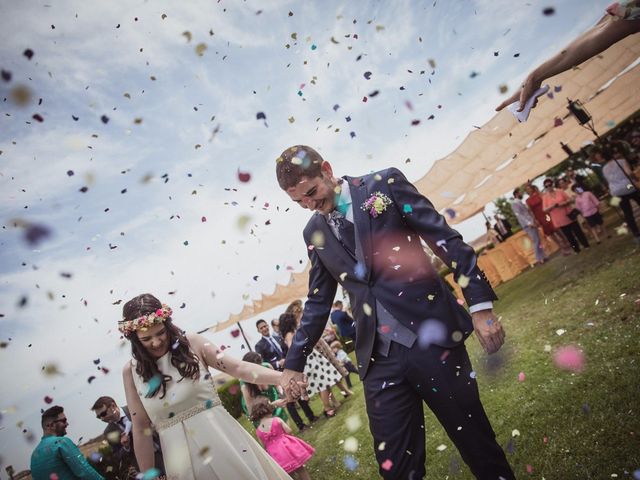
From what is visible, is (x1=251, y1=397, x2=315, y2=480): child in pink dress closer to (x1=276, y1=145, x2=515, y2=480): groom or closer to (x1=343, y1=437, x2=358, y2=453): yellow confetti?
(x1=343, y1=437, x2=358, y2=453): yellow confetti

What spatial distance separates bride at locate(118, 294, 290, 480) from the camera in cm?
280

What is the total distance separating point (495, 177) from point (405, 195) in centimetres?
1224

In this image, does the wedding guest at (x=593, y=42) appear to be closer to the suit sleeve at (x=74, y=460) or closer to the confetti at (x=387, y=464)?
the confetti at (x=387, y=464)

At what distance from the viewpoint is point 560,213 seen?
9.91m

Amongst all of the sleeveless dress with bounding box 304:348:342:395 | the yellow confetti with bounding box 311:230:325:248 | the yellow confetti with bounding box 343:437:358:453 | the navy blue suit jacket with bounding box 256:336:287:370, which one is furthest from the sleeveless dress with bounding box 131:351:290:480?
the navy blue suit jacket with bounding box 256:336:287:370

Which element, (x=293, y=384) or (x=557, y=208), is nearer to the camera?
(x=293, y=384)

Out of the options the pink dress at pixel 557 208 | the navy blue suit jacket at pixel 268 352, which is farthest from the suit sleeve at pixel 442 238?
the pink dress at pixel 557 208

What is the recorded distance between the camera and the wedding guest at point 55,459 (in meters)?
A: 4.39

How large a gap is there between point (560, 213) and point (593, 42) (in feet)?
31.4

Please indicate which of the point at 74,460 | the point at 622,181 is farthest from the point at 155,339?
the point at 622,181

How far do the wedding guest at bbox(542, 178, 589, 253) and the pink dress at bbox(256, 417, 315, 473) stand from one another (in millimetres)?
8721

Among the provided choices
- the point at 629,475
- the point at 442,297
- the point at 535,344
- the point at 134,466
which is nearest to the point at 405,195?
the point at 442,297

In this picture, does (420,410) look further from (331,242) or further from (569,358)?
(569,358)

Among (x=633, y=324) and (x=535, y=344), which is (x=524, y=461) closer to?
(x=633, y=324)
